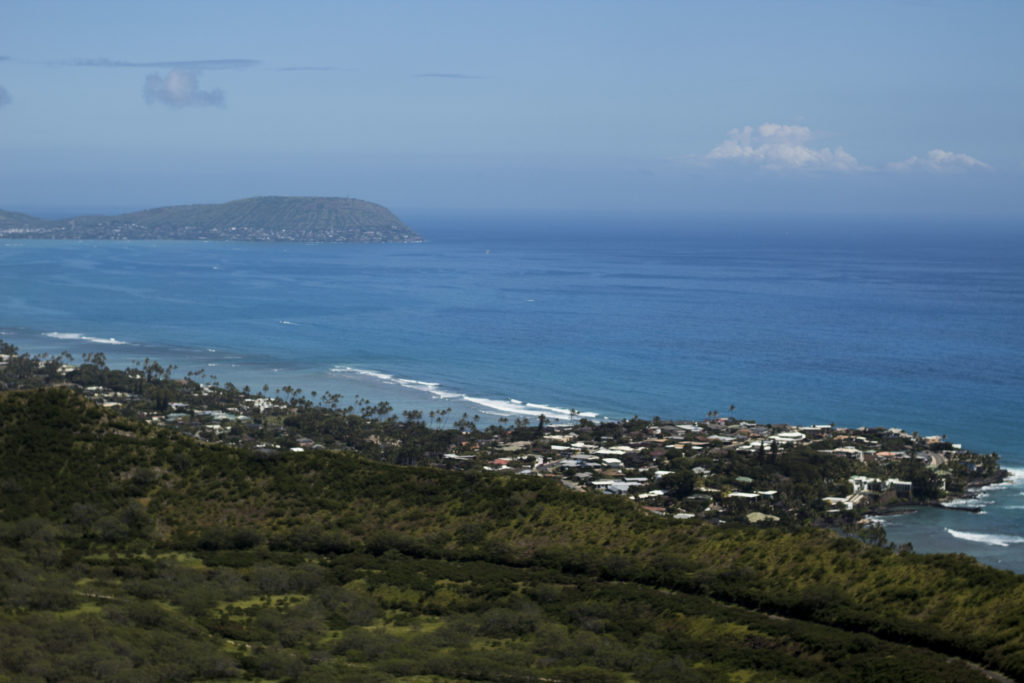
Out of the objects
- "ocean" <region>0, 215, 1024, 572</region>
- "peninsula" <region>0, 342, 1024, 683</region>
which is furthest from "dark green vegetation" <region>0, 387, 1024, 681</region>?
"ocean" <region>0, 215, 1024, 572</region>

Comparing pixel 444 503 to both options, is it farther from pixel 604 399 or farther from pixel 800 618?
pixel 604 399

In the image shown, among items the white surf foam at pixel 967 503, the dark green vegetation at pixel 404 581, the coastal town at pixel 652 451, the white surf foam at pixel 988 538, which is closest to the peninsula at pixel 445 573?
the dark green vegetation at pixel 404 581

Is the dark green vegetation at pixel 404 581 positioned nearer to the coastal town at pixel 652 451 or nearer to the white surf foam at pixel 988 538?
the coastal town at pixel 652 451

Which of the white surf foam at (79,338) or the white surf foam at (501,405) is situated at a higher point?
the white surf foam at (79,338)

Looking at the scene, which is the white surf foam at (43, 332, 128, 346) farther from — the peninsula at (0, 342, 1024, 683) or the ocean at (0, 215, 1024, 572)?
the peninsula at (0, 342, 1024, 683)

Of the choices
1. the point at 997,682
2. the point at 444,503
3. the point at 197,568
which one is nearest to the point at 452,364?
the point at 444,503

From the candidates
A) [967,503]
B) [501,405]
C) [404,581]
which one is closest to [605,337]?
[501,405]

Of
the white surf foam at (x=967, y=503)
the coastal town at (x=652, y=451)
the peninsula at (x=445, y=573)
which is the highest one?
the peninsula at (x=445, y=573)
